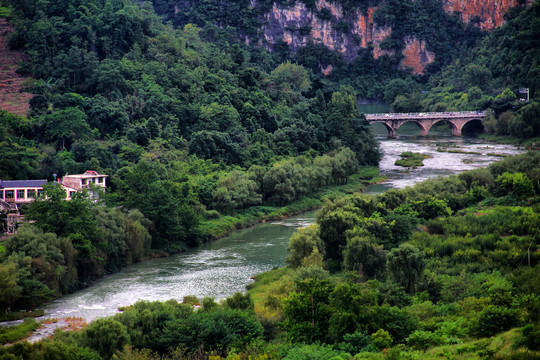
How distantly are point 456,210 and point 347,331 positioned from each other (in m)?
33.0

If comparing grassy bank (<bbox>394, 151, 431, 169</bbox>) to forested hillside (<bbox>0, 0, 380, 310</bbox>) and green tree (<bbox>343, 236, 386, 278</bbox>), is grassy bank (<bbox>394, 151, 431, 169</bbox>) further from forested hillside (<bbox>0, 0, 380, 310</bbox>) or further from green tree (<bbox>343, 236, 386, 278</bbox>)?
green tree (<bbox>343, 236, 386, 278</bbox>)

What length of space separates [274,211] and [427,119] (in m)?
75.9

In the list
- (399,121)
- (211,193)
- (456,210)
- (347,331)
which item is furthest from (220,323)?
(399,121)

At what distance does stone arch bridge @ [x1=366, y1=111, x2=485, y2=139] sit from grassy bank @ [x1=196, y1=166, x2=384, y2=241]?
147 feet

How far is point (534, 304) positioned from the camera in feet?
113

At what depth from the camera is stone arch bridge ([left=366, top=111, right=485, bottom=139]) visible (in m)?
146

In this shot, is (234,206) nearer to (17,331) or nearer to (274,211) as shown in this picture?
(274,211)

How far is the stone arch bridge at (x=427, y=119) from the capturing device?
480 feet

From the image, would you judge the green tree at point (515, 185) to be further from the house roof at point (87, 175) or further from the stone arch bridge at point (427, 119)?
the stone arch bridge at point (427, 119)

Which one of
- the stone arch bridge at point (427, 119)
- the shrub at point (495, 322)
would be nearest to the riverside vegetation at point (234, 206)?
the shrub at point (495, 322)

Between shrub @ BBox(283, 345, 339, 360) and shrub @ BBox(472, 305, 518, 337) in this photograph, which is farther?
shrub @ BBox(472, 305, 518, 337)

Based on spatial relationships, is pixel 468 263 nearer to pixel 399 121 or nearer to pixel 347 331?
pixel 347 331

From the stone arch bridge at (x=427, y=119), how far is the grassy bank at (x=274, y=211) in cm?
4478

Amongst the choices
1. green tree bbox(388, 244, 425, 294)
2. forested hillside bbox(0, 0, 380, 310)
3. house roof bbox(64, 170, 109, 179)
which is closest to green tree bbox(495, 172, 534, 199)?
green tree bbox(388, 244, 425, 294)
